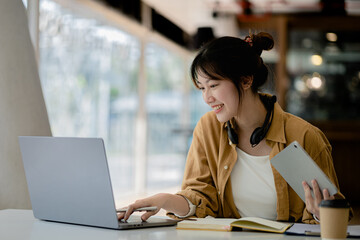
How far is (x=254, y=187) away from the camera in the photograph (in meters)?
1.79

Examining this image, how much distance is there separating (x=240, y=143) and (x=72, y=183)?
0.73 m

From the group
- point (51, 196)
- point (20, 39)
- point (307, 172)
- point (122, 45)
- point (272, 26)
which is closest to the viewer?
point (307, 172)

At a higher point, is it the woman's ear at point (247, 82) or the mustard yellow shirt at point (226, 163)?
the woman's ear at point (247, 82)

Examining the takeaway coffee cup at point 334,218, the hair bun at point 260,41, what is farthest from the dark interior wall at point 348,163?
the takeaway coffee cup at point 334,218

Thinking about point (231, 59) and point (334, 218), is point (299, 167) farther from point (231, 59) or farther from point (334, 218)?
point (231, 59)

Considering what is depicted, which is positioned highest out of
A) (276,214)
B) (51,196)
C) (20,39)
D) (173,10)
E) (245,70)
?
(173,10)

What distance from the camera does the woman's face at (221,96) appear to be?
68.7 inches

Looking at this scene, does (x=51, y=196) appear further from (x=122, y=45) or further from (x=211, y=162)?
(x=122, y=45)

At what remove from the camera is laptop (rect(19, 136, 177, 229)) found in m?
1.33

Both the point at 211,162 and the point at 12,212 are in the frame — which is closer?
the point at 12,212

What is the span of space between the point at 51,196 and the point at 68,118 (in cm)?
338

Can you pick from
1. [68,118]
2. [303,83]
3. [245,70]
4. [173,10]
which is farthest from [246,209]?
[173,10]

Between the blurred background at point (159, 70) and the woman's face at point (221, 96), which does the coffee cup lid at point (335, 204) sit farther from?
the blurred background at point (159, 70)

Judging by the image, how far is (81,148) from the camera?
134cm
